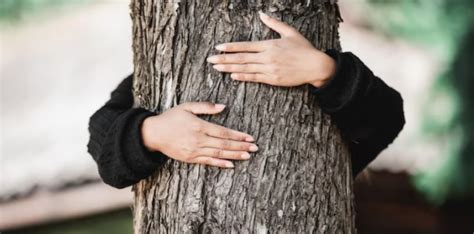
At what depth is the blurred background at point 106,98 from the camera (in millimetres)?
4090

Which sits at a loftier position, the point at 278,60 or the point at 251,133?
the point at 278,60

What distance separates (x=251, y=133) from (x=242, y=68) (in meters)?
0.18

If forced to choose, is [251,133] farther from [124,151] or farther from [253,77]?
[124,151]

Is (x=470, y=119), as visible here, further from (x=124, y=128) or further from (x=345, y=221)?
(x=124, y=128)

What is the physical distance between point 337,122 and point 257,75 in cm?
29

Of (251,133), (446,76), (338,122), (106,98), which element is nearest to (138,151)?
(251,133)

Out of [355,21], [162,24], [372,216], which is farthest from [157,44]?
[372,216]

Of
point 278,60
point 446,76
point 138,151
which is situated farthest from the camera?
point 446,76

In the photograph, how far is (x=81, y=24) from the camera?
4930 mm

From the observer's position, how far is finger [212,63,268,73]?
2.02m

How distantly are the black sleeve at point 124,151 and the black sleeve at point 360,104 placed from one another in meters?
0.49

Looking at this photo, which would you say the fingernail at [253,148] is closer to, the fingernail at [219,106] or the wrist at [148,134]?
the fingernail at [219,106]

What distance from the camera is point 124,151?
2.15 meters

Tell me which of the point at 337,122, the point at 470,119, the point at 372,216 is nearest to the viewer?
the point at 337,122
